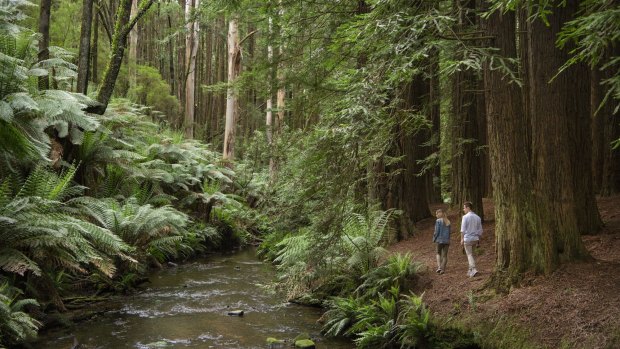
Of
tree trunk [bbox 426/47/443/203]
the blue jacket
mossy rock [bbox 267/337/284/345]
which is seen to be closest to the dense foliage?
mossy rock [bbox 267/337/284/345]

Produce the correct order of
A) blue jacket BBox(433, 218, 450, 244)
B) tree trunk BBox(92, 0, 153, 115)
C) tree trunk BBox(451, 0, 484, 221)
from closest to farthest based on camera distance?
blue jacket BBox(433, 218, 450, 244) < tree trunk BBox(451, 0, 484, 221) < tree trunk BBox(92, 0, 153, 115)

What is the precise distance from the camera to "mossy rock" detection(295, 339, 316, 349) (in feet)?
24.0

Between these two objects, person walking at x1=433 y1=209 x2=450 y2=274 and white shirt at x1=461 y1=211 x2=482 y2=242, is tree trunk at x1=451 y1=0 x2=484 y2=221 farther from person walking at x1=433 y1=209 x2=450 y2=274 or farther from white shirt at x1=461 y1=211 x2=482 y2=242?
white shirt at x1=461 y1=211 x2=482 y2=242

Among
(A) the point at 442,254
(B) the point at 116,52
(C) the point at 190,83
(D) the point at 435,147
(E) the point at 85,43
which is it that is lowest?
(A) the point at 442,254

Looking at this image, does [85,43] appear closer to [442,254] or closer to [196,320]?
[196,320]

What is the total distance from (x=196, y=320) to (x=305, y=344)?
7.33 feet

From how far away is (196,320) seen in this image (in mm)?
8648

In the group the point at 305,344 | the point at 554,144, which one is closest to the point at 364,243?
the point at 305,344

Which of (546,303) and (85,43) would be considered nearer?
(546,303)

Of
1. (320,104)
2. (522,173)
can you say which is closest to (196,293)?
(320,104)

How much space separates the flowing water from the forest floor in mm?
1750

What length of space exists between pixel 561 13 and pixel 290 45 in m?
5.67

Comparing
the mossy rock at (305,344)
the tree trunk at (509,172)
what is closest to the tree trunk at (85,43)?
the mossy rock at (305,344)

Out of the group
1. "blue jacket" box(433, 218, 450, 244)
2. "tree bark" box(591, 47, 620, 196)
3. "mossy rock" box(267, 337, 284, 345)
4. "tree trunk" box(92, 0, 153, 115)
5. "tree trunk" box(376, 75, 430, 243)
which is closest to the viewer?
"mossy rock" box(267, 337, 284, 345)
